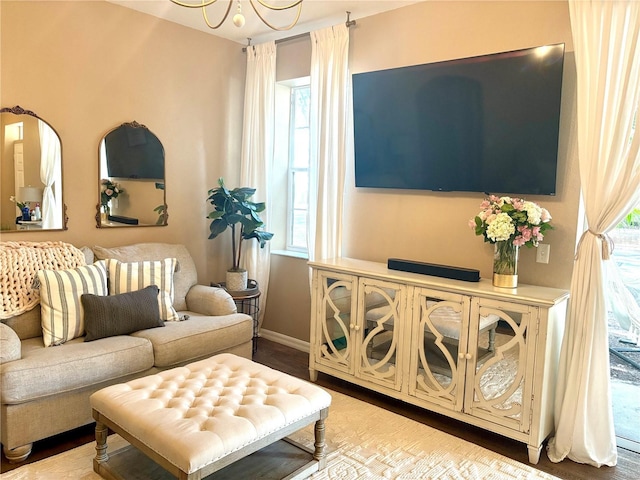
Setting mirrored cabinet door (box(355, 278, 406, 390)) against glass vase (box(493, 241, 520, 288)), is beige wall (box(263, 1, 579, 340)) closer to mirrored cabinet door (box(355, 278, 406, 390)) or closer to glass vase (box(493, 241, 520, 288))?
glass vase (box(493, 241, 520, 288))

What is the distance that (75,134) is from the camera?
3.40 meters

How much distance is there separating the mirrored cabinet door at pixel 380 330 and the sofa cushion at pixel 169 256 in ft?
4.58

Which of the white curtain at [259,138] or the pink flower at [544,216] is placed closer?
the pink flower at [544,216]

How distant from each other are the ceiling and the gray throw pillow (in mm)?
2108

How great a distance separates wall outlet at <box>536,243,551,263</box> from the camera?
284cm

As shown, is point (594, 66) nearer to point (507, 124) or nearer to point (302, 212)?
point (507, 124)

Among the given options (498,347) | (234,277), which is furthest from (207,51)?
(498,347)

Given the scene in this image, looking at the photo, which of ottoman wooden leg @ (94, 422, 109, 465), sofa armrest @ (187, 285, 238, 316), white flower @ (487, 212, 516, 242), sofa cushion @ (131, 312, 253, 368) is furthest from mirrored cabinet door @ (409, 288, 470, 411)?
ottoman wooden leg @ (94, 422, 109, 465)

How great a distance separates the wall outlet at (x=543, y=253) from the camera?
2840 mm

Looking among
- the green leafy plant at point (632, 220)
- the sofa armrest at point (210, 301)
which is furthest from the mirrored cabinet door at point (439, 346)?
the sofa armrest at point (210, 301)

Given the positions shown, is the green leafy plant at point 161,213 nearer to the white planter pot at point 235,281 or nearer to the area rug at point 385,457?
the white planter pot at point 235,281

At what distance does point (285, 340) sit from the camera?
430cm

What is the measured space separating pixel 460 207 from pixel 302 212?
5.53 feet

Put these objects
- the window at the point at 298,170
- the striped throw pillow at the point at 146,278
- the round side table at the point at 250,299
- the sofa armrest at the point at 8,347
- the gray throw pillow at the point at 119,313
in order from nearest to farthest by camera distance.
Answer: the sofa armrest at the point at 8,347, the gray throw pillow at the point at 119,313, the striped throw pillow at the point at 146,278, the round side table at the point at 250,299, the window at the point at 298,170
